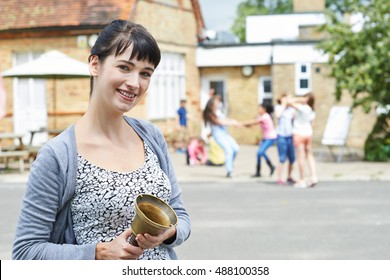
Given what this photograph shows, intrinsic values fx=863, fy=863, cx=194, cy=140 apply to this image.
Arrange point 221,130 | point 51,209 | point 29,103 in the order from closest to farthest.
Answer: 1. point 51,209
2. point 221,130
3. point 29,103

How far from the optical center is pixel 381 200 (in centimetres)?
1256

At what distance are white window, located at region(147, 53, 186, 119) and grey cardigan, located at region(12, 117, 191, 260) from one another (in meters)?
23.8

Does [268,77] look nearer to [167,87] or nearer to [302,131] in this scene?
[167,87]

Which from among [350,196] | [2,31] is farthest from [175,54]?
[350,196]

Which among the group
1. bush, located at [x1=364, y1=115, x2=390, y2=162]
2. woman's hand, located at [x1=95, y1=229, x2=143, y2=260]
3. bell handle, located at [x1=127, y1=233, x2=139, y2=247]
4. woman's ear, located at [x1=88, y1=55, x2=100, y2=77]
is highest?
woman's ear, located at [x1=88, y1=55, x2=100, y2=77]

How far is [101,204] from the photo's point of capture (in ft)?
8.04

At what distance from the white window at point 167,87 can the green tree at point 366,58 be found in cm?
778

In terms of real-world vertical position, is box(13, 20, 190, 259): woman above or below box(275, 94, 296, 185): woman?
above

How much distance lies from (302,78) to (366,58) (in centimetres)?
874

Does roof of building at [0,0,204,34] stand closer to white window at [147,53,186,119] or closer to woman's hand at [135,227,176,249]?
white window at [147,53,186,119]

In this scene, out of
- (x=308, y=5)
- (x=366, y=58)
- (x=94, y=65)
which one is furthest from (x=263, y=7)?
(x=94, y=65)

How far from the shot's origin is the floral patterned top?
2.45 meters

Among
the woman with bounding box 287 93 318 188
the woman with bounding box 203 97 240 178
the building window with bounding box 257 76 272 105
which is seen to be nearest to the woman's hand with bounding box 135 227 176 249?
the woman with bounding box 287 93 318 188
